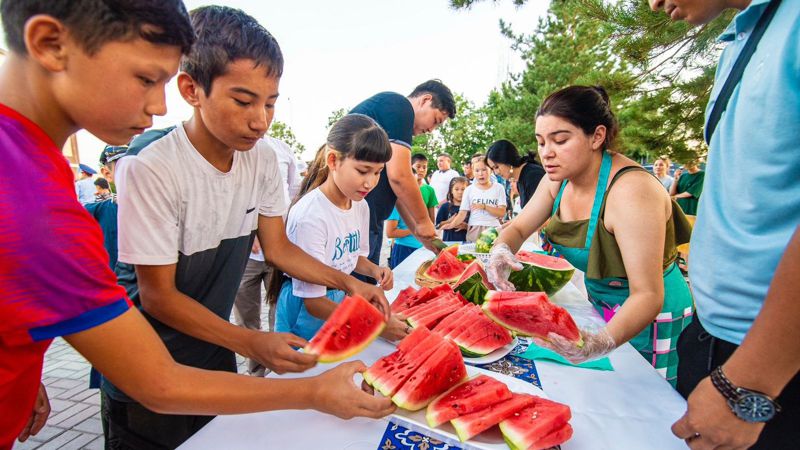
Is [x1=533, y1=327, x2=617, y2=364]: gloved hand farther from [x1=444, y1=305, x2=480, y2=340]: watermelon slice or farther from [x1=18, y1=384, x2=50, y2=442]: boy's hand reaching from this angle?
[x1=18, y1=384, x2=50, y2=442]: boy's hand reaching

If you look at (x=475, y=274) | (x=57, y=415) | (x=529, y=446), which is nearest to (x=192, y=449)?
(x=529, y=446)

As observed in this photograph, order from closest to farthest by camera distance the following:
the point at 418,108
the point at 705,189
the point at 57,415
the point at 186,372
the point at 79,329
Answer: the point at 79,329, the point at 186,372, the point at 705,189, the point at 57,415, the point at 418,108

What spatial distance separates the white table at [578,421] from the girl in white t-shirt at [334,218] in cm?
73

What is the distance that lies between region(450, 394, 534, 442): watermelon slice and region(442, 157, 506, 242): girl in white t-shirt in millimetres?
5786

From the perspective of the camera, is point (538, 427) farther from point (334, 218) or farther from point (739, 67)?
point (334, 218)

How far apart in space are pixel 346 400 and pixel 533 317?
94 centimetres

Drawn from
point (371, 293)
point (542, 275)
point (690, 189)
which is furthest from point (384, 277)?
point (690, 189)

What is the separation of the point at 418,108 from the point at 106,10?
364 centimetres

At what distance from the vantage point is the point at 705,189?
1389 millimetres

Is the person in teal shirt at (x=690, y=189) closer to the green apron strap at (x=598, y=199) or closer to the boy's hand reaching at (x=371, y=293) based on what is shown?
the green apron strap at (x=598, y=199)

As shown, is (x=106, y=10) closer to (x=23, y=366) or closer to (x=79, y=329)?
(x=79, y=329)

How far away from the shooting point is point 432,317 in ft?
6.67

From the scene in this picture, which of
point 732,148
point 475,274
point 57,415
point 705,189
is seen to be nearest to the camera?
point 732,148

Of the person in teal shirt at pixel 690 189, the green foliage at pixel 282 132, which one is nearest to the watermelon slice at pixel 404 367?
the person in teal shirt at pixel 690 189
